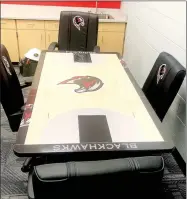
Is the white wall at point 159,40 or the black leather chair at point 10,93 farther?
the white wall at point 159,40

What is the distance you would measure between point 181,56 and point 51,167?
1.62m

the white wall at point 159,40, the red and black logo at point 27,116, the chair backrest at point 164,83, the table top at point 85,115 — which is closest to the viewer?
the table top at point 85,115

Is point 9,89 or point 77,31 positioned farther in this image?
point 77,31

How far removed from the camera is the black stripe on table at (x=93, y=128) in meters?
1.12

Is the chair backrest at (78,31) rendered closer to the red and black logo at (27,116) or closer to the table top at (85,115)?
the table top at (85,115)

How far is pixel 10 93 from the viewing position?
1.55 m

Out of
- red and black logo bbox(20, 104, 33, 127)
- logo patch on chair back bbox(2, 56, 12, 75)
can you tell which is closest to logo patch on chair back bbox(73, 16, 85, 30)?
logo patch on chair back bbox(2, 56, 12, 75)

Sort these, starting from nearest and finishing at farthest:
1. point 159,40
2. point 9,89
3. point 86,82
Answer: point 9,89 < point 86,82 < point 159,40

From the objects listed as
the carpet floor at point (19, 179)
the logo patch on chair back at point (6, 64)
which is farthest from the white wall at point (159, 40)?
the logo patch on chair back at point (6, 64)

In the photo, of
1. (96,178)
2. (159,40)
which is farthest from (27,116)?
(159,40)

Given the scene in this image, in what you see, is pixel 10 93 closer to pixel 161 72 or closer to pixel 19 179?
pixel 19 179

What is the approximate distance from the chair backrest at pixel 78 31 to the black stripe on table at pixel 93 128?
162cm

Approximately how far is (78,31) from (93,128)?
5.77 ft

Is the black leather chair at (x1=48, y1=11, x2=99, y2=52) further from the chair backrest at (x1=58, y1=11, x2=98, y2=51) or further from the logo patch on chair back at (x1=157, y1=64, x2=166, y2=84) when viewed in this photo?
the logo patch on chair back at (x1=157, y1=64, x2=166, y2=84)
